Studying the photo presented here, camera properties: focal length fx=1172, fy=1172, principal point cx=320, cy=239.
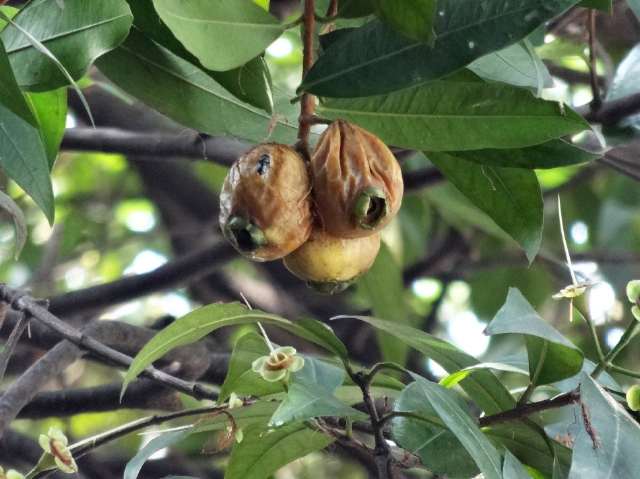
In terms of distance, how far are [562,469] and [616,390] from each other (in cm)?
8

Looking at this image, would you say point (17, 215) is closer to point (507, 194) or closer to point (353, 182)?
point (353, 182)

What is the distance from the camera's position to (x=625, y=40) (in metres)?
2.12

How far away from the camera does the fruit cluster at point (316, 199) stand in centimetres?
85

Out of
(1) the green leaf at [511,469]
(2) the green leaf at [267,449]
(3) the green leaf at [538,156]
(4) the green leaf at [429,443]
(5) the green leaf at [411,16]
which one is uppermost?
(5) the green leaf at [411,16]

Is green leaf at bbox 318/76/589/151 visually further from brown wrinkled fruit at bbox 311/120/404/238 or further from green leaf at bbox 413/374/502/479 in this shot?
green leaf at bbox 413/374/502/479

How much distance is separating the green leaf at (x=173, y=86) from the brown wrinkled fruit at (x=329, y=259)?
0.34 feet

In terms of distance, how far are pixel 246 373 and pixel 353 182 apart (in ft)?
0.57

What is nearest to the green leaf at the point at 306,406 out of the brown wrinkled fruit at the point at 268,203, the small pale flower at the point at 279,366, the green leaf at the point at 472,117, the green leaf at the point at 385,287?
the small pale flower at the point at 279,366

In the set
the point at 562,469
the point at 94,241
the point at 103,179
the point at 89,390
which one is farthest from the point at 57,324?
the point at 103,179

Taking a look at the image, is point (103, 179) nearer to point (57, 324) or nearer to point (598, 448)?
point (57, 324)

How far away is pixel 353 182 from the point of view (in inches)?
33.8

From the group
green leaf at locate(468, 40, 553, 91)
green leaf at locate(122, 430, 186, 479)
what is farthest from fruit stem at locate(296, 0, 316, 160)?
green leaf at locate(122, 430, 186, 479)

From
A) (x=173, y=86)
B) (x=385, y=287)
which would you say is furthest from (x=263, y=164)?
(x=385, y=287)

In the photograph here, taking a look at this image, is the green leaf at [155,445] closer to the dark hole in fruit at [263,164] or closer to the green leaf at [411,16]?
the dark hole in fruit at [263,164]
